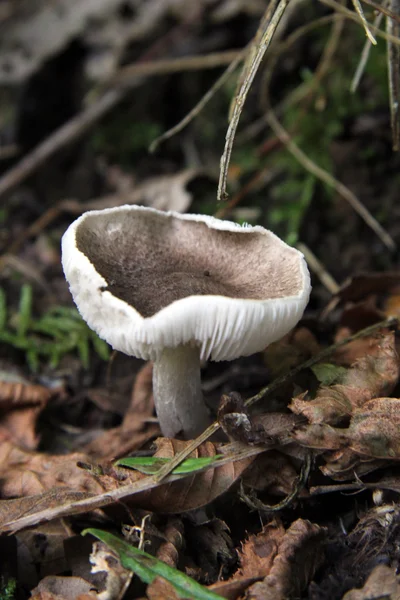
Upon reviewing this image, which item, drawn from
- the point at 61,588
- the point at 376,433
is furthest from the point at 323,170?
the point at 61,588

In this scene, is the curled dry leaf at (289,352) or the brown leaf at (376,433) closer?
the brown leaf at (376,433)

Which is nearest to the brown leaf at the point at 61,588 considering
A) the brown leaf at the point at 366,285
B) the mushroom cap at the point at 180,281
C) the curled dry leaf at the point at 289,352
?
the mushroom cap at the point at 180,281

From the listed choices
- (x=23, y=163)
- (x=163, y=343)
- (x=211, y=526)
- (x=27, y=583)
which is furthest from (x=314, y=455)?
(x=23, y=163)

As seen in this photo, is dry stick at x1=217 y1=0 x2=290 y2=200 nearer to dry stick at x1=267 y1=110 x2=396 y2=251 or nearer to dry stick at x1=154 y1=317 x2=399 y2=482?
dry stick at x1=154 y1=317 x2=399 y2=482

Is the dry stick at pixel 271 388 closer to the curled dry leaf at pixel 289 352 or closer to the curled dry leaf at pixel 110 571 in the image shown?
the curled dry leaf at pixel 289 352

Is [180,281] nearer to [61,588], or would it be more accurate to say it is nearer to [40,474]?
[40,474]

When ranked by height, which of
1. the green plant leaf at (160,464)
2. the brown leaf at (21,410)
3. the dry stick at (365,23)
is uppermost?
the dry stick at (365,23)

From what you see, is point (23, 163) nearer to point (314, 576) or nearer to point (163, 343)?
point (163, 343)
